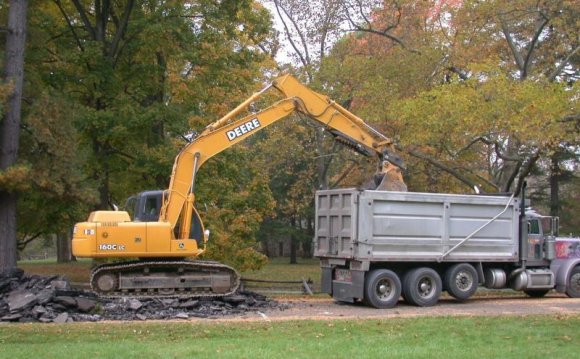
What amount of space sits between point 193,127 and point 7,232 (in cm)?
695

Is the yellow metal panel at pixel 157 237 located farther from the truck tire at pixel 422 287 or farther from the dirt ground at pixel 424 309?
the truck tire at pixel 422 287

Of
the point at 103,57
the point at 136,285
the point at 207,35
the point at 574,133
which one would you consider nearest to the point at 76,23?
the point at 103,57

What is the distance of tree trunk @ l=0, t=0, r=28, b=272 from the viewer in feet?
61.7

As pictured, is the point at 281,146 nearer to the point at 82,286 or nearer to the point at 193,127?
the point at 193,127

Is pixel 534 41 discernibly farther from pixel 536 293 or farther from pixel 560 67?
pixel 536 293

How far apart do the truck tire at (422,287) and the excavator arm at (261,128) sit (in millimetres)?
2177

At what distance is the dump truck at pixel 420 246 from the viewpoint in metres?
16.4

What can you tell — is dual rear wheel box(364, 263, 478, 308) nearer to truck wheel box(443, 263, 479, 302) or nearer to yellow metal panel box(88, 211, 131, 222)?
truck wheel box(443, 263, 479, 302)

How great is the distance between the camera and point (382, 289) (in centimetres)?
1667

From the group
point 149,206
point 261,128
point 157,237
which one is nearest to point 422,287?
point 261,128

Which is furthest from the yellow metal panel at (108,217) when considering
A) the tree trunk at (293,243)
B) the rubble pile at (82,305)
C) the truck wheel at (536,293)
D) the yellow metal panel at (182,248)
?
the tree trunk at (293,243)

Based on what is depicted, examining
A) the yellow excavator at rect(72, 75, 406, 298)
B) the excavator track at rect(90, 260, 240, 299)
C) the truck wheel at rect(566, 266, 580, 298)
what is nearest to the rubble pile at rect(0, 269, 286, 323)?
the excavator track at rect(90, 260, 240, 299)

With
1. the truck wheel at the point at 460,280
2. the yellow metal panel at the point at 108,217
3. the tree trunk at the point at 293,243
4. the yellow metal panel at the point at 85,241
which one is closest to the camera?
the yellow metal panel at the point at 85,241

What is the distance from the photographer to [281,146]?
1282 inches
